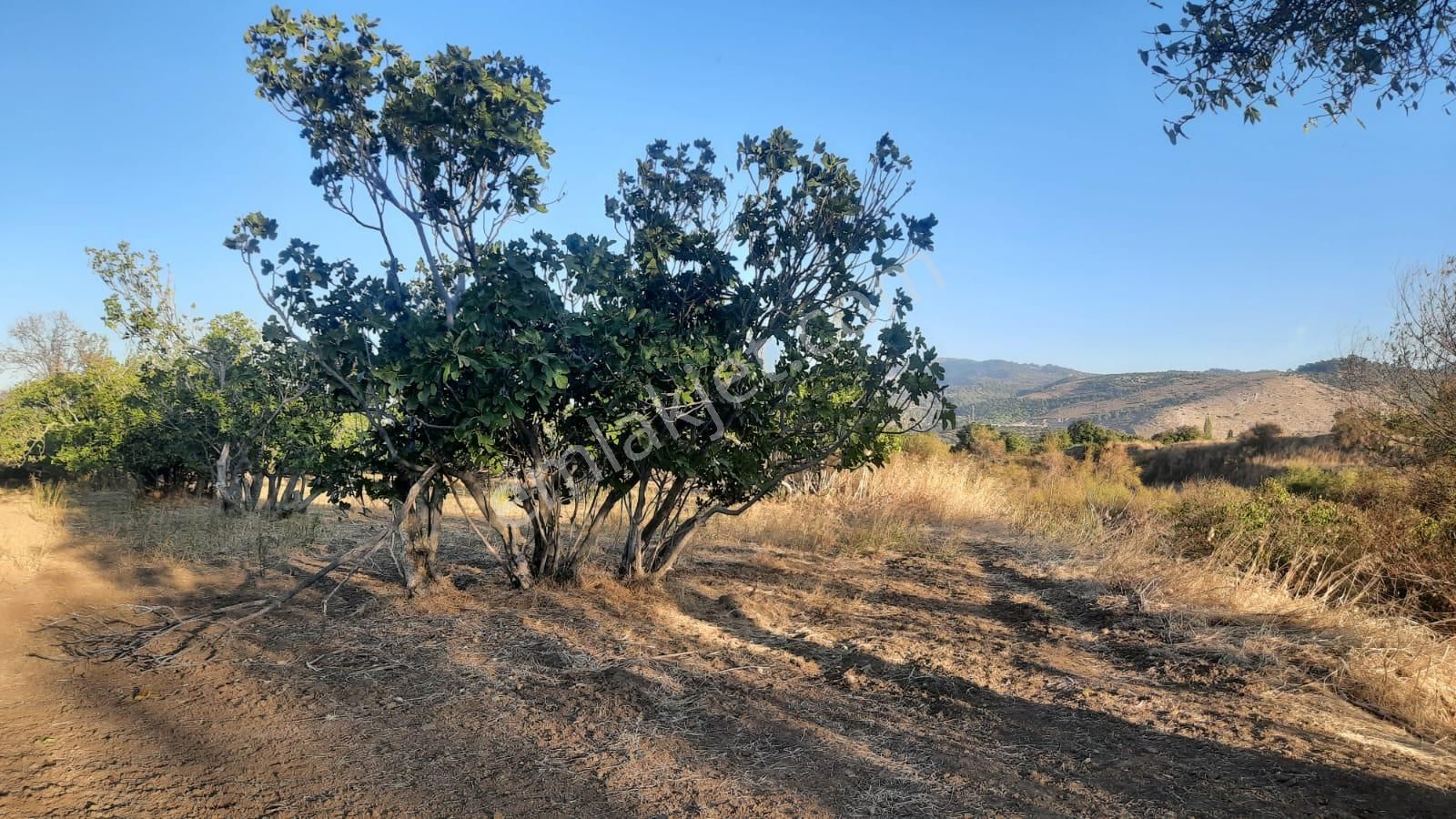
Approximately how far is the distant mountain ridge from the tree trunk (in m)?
33.2

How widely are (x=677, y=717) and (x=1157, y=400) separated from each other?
52.8 meters

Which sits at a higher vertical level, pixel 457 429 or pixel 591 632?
pixel 457 429

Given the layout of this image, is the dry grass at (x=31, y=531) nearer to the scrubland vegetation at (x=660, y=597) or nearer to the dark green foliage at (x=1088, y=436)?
the scrubland vegetation at (x=660, y=597)

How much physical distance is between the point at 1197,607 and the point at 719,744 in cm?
439

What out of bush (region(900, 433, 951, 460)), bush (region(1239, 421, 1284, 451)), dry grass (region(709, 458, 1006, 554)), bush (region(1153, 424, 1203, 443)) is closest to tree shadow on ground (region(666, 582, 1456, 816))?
dry grass (region(709, 458, 1006, 554))

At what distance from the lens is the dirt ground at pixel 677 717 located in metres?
3.06

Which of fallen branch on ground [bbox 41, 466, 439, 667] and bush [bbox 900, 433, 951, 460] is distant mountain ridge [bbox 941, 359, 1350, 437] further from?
fallen branch on ground [bbox 41, 466, 439, 667]

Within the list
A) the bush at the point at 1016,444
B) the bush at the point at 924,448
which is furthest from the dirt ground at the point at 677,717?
the bush at the point at 1016,444

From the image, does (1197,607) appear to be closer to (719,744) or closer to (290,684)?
(719,744)

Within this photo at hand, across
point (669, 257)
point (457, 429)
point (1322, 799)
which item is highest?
point (669, 257)

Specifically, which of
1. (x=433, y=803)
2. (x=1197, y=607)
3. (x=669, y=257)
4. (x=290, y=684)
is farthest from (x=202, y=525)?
(x=1197, y=607)

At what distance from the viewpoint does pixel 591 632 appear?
5250 millimetres

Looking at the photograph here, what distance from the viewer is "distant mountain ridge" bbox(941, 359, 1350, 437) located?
41.0m

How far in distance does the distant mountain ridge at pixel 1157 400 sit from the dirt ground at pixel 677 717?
32.9 meters
